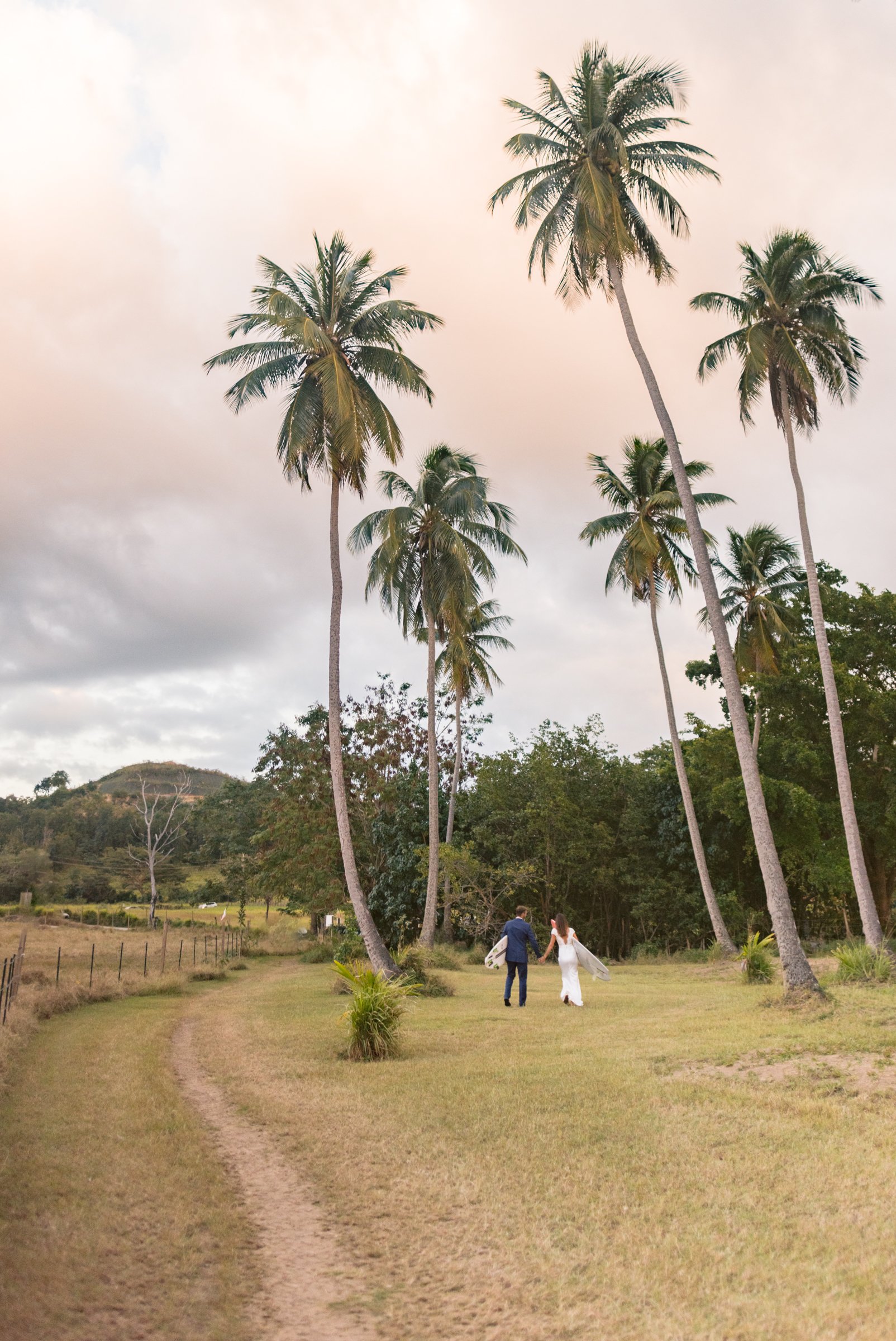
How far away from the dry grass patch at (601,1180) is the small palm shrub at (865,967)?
4130 mm

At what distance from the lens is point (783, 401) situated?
19750mm

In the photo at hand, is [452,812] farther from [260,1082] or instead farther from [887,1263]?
[887,1263]

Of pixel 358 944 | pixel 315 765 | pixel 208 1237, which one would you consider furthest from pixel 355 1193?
pixel 315 765

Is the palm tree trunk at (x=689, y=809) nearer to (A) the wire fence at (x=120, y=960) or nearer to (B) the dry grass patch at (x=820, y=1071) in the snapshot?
(A) the wire fence at (x=120, y=960)

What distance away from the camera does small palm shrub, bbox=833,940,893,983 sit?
50.1 ft

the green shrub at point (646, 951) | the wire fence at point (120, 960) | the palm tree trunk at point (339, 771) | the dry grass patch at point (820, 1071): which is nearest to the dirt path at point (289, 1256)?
the dry grass patch at point (820, 1071)

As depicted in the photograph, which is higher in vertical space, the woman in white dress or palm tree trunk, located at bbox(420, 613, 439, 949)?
palm tree trunk, located at bbox(420, 613, 439, 949)

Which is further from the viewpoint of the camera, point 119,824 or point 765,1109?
point 119,824

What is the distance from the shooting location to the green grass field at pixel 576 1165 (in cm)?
426

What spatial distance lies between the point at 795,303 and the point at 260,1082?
59.0 ft

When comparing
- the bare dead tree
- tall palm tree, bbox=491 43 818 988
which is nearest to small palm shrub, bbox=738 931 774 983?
tall palm tree, bbox=491 43 818 988

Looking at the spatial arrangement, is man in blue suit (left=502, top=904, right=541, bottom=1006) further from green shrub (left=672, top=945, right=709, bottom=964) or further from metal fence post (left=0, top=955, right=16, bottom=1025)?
green shrub (left=672, top=945, right=709, bottom=964)

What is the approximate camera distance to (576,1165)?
6.21 meters

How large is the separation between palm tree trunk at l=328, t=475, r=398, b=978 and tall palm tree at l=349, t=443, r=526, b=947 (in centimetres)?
367
